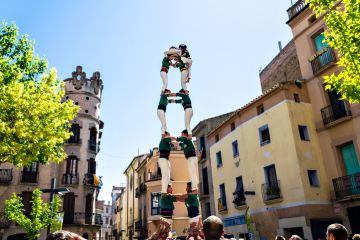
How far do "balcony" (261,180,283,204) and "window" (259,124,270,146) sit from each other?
9.30ft

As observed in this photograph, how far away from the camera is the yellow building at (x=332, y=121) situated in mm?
16875

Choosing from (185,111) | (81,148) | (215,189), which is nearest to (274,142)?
(215,189)

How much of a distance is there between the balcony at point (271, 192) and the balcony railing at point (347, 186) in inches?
126

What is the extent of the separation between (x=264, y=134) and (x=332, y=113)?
481 centimetres

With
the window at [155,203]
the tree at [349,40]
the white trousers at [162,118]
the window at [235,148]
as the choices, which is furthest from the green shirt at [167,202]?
the window at [155,203]

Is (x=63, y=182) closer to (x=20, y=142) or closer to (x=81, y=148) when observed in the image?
(x=81, y=148)

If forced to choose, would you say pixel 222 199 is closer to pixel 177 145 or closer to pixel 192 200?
pixel 177 145

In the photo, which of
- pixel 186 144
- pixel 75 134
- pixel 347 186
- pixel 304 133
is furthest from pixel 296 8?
pixel 75 134

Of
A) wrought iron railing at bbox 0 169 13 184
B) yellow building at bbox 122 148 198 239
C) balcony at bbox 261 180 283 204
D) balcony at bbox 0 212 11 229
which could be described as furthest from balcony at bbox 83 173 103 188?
balcony at bbox 261 180 283 204

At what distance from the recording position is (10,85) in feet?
44.4

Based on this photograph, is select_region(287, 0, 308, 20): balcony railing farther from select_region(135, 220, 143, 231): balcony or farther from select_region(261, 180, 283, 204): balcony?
select_region(135, 220, 143, 231): balcony

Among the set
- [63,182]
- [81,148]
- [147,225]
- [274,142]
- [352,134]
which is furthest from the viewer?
[147,225]

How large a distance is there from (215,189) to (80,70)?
67.5 feet

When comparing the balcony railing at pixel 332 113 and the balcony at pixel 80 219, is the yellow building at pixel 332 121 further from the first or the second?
the balcony at pixel 80 219
